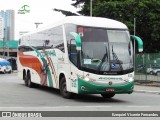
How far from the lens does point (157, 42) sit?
56.1m

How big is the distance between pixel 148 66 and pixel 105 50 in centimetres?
1364

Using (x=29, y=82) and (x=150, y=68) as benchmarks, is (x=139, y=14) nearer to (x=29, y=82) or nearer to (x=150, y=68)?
(x=150, y=68)

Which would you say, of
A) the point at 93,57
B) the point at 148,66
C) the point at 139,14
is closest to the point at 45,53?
the point at 93,57

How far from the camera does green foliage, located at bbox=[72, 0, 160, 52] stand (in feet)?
173

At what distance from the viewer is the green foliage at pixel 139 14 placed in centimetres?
5284

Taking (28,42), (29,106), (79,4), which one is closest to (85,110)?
(29,106)

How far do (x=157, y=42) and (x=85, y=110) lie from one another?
43104mm

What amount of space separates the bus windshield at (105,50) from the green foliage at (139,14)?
1319 inches

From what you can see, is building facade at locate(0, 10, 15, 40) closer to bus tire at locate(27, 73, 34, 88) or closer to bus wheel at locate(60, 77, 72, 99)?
bus tire at locate(27, 73, 34, 88)

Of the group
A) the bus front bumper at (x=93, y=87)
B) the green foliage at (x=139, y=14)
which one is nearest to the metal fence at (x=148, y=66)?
the bus front bumper at (x=93, y=87)

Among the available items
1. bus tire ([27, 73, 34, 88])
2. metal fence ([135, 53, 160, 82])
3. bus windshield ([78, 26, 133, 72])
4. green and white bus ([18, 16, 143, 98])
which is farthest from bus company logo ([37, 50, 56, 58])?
Result: metal fence ([135, 53, 160, 82])

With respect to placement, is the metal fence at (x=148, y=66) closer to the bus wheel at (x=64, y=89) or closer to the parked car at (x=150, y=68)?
A: the parked car at (x=150, y=68)

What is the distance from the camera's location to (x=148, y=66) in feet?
100

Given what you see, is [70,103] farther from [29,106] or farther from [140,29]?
[140,29]
